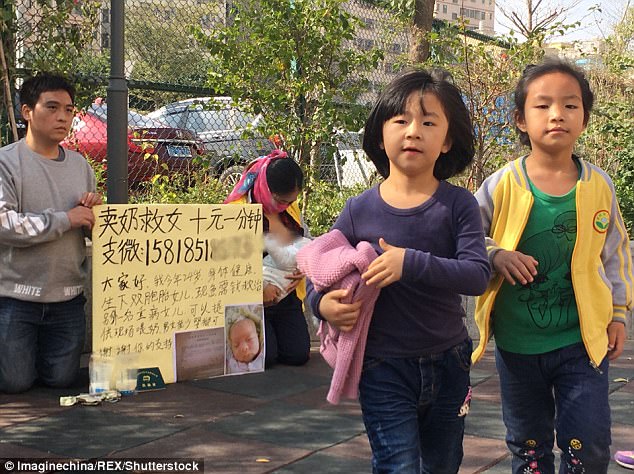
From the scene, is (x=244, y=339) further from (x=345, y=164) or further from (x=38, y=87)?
(x=345, y=164)

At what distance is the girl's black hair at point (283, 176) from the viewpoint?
5578 millimetres

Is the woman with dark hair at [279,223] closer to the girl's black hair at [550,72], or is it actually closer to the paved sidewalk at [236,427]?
the paved sidewalk at [236,427]

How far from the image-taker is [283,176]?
220 inches

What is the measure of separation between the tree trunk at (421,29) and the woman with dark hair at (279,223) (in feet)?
12.3

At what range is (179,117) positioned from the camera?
29.1 feet

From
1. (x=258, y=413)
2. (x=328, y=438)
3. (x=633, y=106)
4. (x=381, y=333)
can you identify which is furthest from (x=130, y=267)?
(x=633, y=106)

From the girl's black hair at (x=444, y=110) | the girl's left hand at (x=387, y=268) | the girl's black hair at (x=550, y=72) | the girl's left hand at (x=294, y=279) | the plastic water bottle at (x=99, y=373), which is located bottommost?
the plastic water bottle at (x=99, y=373)

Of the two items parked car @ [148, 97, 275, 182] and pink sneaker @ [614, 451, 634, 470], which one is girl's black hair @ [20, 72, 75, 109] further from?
pink sneaker @ [614, 451, 634, 470]

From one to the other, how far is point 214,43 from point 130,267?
3.01 meters

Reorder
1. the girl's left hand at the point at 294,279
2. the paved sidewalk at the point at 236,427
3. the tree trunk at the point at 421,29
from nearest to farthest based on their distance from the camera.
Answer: the paved sidewalk at the point at 236,427 → the girl's left hand at the point at 294,279 → the tree trunk at the point at 421,29

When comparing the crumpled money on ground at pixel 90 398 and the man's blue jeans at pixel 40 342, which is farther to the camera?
the man's blue jeans at pixel 40 342

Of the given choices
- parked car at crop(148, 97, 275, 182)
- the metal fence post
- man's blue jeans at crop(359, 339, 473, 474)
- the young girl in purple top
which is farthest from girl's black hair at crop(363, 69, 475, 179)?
parked car at crop(148, 97, 275, 182)

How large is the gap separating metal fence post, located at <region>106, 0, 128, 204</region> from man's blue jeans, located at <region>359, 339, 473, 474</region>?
3.35 metres

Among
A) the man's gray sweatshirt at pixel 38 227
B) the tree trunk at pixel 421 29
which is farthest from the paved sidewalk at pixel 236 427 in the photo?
A: the tree trunk at pixel 421 29
